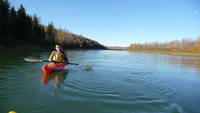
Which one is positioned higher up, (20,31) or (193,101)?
(20,31)

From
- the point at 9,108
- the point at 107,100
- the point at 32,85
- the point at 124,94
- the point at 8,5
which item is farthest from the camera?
the point at 8,5

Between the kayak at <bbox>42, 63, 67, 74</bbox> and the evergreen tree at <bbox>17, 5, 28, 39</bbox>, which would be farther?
the evergreen tree at <bbox>17, 5, 28, 39</bbox>

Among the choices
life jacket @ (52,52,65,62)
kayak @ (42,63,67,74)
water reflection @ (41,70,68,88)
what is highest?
life jacket @ (52,52,65,62)

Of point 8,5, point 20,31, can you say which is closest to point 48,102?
point 20,31

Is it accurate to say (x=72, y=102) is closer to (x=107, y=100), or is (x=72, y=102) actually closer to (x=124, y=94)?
(x=107, y=100)

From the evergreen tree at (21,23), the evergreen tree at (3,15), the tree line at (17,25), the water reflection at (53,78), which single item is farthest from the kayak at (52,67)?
the evergreen tree at (21,23)

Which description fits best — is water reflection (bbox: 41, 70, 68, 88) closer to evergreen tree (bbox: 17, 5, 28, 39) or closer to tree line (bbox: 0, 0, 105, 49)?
tree line (bbox: 0, 0, 105, 49)

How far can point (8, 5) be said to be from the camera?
2066 inches

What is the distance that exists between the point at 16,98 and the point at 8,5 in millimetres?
58115

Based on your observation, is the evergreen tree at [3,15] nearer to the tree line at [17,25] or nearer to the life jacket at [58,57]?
the tree line at [17,25]

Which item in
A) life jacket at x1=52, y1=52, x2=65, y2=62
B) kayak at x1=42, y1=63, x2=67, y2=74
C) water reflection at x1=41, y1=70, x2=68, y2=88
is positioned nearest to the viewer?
water reflection at x1=41, y1=70, x2=68, y2=88

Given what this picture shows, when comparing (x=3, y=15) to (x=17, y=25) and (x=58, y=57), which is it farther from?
(x=58, y=57)

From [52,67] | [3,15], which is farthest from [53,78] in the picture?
[3,15]

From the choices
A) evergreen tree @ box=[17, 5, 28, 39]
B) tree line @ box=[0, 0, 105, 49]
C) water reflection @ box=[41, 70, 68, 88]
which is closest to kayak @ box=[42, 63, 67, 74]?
water reflection @ box=[41, 70, 68, 88]
